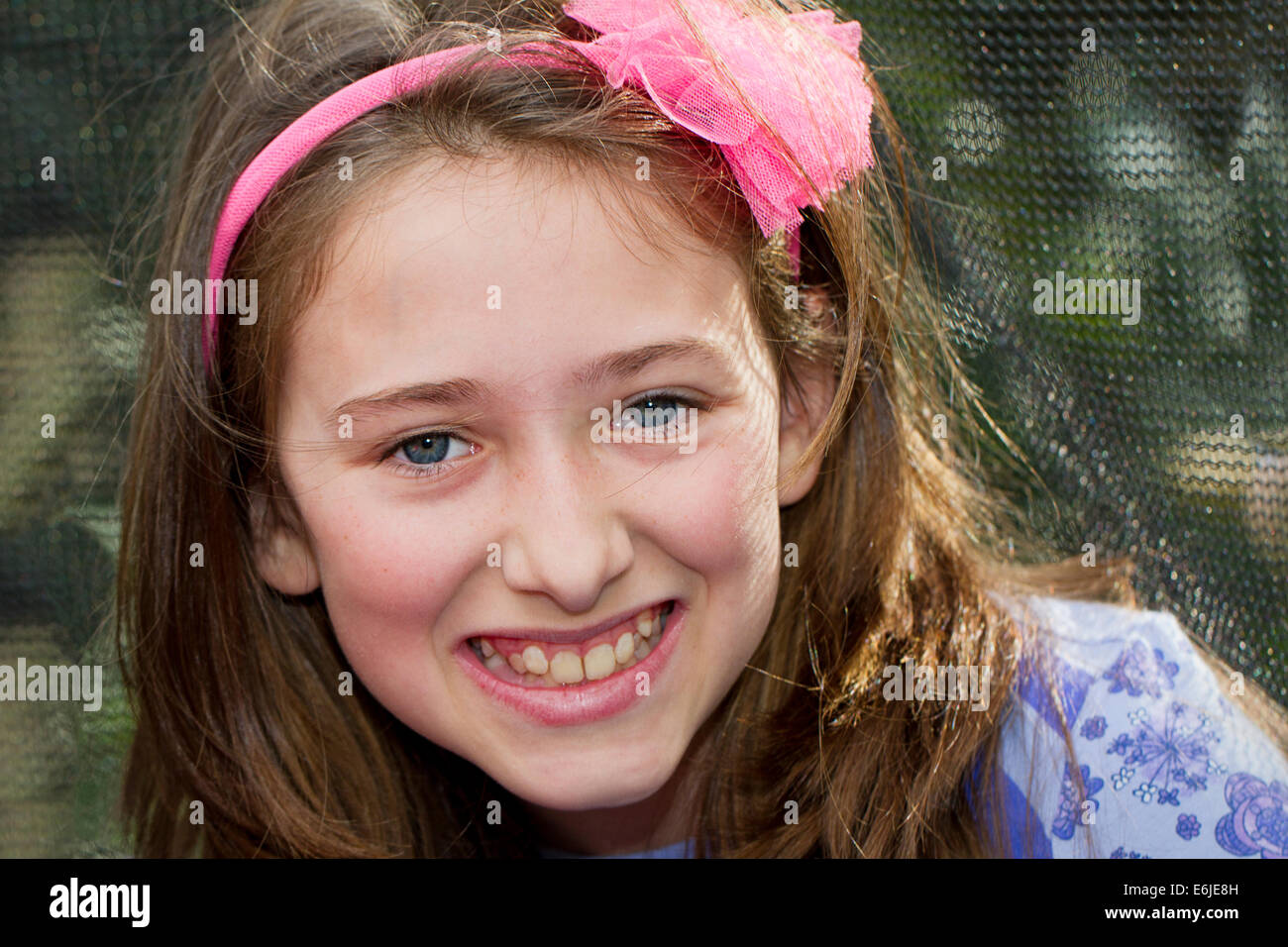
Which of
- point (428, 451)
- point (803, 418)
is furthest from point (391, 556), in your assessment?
point (803, 418)

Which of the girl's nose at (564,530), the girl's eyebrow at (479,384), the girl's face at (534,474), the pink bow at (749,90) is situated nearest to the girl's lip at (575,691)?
the girl's face at (534,474)

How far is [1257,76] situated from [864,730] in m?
0.85

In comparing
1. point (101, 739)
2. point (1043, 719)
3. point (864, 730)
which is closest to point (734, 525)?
point (864, 730)

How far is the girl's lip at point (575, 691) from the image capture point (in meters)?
1.15

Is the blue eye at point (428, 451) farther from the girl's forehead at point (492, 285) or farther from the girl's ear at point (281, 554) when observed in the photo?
the girl's ear at point (281, 554)

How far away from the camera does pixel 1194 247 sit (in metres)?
1.42

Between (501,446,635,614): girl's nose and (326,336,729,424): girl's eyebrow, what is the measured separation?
7 cm

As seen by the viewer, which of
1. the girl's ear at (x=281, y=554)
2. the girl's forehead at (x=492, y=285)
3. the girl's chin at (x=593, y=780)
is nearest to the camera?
the girl's forehead at (x=492, y=285)

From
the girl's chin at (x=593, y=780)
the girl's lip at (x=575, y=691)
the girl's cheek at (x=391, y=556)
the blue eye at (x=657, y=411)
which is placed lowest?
the girl's chin at (x=593, y=780)

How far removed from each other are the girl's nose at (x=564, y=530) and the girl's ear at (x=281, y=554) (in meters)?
0.28

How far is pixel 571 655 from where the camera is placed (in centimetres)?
114

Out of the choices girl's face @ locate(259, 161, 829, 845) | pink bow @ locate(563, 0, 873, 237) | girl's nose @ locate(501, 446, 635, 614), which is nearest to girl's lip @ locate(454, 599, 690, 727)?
girl's face @ locate(259, 161, 829, 845)

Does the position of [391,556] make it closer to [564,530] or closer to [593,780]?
[564,530]
